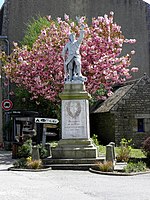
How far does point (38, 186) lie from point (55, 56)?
11.5 metres

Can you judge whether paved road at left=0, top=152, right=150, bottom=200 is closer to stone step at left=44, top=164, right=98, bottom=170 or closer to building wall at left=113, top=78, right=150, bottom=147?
stone step at left=44, top=164, right=98, bottom=170

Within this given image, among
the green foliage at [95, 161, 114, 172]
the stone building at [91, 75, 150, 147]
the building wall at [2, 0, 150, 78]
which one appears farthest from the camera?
the building wall at [2, 0, 150, 78]

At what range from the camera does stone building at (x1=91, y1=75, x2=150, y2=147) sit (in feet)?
74.5

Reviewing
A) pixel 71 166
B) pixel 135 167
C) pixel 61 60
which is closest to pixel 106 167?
pixel 135 167

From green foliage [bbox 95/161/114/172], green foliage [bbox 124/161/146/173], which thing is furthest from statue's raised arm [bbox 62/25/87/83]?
green foliage [bbox 124/161/146/173]

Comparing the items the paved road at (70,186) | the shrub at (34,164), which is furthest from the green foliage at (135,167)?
the shrub at (34,164)

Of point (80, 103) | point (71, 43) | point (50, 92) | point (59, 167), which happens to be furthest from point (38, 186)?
point (50, 92)

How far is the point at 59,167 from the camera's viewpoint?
13156 millimetres

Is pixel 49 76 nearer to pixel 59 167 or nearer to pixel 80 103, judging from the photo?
pixel 80 103

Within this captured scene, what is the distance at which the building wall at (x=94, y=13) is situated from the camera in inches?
1086

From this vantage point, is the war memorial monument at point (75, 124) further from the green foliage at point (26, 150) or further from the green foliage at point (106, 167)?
the green foliage at point (26, 150)

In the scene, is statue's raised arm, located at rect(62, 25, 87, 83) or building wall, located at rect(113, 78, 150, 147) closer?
statue's raised arm, located at rect(62, 25, 87, 83)

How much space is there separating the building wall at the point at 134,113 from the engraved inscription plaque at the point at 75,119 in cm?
855

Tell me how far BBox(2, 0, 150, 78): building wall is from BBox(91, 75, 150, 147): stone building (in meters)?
6.33
